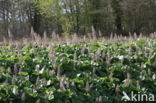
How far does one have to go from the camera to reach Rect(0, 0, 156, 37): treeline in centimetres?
2495

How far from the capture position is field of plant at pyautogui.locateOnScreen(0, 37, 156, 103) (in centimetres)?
397

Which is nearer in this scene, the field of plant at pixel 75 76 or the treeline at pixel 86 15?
the field of plant at pixel 75 76

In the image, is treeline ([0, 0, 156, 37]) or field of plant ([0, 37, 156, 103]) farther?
treeline ([0, 0, 156, 37])

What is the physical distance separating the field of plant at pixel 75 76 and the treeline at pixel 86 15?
18.4m

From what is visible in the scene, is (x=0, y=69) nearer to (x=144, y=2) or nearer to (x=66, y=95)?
(x=66, y=95)

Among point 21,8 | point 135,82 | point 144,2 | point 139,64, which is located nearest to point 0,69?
point 135,82

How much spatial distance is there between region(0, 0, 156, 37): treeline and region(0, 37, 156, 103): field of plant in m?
18.4

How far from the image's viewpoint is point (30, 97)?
3891mm

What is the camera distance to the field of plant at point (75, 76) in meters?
3.97

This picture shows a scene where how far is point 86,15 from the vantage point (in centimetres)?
2672

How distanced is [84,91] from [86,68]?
43.0 inches

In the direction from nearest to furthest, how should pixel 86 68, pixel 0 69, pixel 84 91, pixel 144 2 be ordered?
pixel 84 91, pixel 0 69, pixel 86 68, pixel 144 2

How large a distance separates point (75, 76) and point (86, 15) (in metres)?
22.1

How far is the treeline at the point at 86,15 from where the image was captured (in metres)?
25.0
